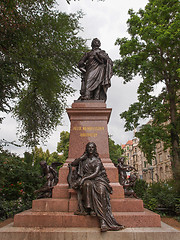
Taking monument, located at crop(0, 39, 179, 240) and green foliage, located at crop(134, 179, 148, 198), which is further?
green foliage, located at crop(134, 179, 148, 198)

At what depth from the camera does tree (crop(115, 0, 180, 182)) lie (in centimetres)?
1533

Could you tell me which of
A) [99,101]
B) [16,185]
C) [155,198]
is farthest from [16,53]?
[155,198]

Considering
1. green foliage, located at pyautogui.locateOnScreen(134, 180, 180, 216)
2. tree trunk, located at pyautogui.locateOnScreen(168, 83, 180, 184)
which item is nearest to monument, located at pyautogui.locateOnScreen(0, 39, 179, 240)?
green foliage, located at pyautogui.locateOnScreen(134, 180, 180, 216)

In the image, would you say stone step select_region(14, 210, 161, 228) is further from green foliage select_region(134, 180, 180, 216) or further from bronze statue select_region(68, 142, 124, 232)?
green foliage select_region(134, 180, 180, 216)

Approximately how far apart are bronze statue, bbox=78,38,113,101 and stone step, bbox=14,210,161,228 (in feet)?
13.7

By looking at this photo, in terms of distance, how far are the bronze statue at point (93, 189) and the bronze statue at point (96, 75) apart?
301 cm

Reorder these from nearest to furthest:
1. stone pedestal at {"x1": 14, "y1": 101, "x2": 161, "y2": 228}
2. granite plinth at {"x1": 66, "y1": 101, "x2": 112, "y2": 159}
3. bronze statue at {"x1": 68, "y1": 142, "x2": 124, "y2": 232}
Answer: bronze statue at {"x1": 68, "y1": 142, "x2": 124, "y2": 232} < stone pedestal at {"x1": 14, "y1": 101, "x2": 161, "y2": 228} < granite plinth at {"x1": 66, "y1": 101, "x2": 112, "y2": 159}

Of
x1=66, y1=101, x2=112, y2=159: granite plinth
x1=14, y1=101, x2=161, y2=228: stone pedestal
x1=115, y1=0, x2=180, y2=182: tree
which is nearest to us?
x1=14, y1=101, x2=161, y2=228: stone pedestal

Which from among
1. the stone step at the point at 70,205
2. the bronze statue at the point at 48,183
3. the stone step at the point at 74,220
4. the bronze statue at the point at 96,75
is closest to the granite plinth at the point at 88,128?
the bronze statue at the point at 48,183

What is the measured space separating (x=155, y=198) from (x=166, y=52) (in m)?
13.1

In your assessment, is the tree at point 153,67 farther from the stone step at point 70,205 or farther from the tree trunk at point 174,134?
the stone step at point 70,205

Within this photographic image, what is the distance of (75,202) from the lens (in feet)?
15.8

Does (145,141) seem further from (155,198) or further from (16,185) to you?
(16,185)

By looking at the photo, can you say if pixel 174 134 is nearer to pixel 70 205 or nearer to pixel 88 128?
pixel 88 128
